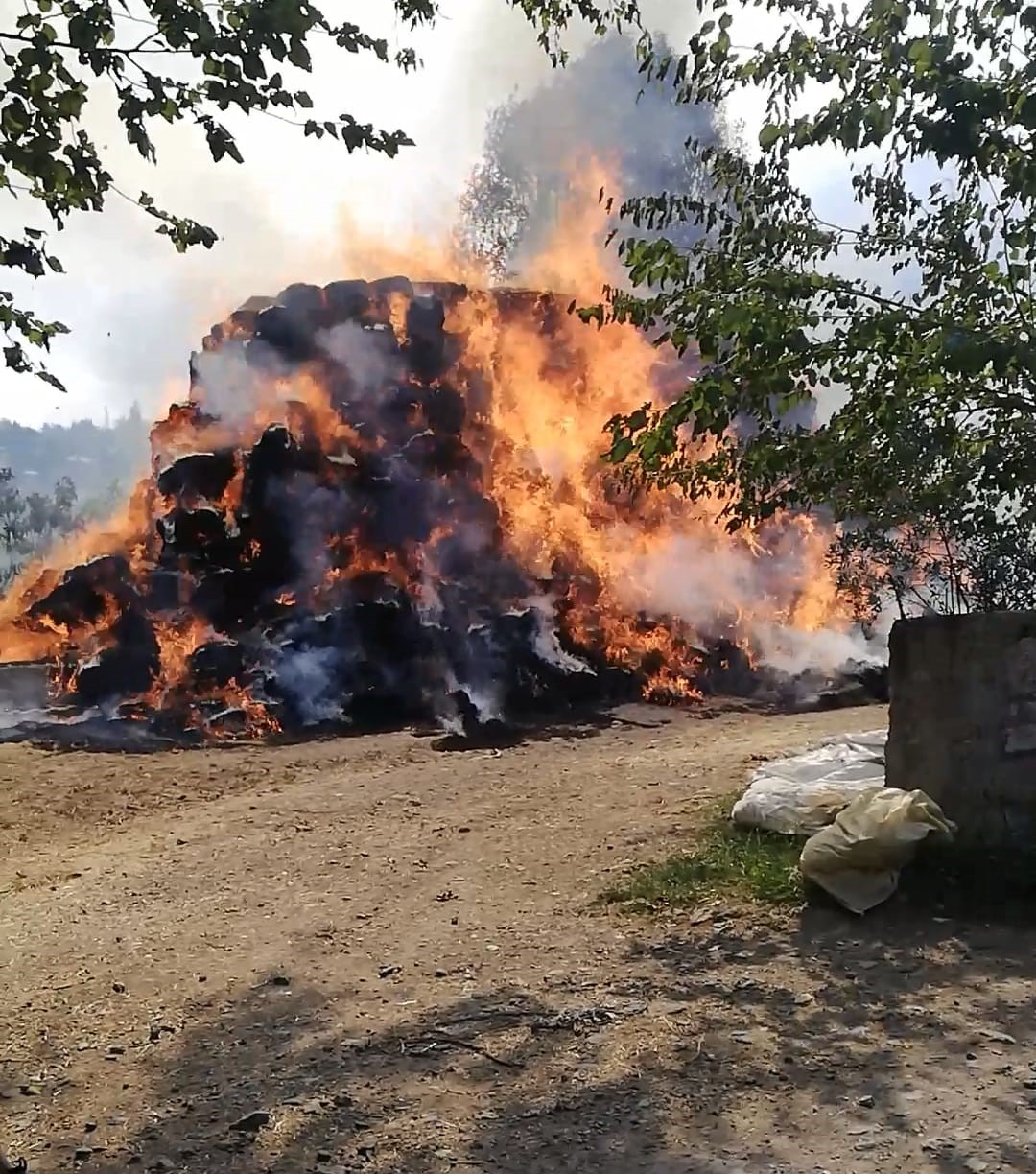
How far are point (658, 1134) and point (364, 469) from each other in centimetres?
1567

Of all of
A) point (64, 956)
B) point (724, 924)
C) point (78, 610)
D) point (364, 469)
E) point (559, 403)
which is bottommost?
point (64, 956)

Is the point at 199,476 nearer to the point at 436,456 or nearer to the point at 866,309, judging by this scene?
the point at 436,456

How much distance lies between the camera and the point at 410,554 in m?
17.8

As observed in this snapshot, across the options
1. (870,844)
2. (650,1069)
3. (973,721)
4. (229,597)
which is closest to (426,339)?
(229,597)

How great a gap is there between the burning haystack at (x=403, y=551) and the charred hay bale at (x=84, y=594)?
4cm

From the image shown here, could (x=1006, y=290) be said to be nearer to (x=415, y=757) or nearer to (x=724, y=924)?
(x=724, y=924)

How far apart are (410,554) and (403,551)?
15cm

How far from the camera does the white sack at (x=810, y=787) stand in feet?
22.5

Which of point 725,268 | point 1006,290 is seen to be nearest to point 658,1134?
point 725,268

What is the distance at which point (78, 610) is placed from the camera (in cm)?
1839

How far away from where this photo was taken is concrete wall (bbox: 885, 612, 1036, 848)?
5.71m

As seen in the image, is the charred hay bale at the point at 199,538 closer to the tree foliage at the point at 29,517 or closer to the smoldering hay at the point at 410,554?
the smoldering hay at the point at 410,554

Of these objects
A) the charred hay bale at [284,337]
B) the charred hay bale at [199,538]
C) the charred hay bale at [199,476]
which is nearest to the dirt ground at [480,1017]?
the charred hay bale at [199,538]

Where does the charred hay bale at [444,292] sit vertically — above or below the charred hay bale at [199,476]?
above
